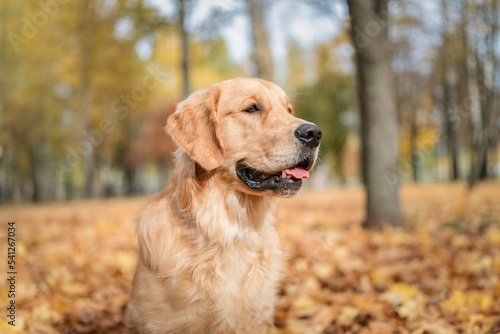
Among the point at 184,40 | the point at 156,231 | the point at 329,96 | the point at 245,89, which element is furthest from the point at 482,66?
the point at 156,231

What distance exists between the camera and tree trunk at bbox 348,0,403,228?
5.41 meters

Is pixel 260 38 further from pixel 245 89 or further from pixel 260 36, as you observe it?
pixel 245 89

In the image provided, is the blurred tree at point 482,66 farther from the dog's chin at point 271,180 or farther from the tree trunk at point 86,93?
the tree trunk at point 86,93

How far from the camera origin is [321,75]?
1733 centimetres

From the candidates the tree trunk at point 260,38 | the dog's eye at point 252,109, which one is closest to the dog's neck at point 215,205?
the dog's eye at point 252,109

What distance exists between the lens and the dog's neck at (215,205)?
248cm

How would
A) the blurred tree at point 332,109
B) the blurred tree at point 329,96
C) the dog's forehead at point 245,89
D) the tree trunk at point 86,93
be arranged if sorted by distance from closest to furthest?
1. the dog's forehead at point 245,89
2. the blurred tree at point 329,96
3. the tree trunk at point 86,93
4. the blurred tree at point 332,109

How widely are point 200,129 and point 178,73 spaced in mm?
21033

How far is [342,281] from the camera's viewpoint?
3797 mm

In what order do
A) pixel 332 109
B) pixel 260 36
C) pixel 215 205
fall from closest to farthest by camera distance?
pixel 215 205 → pixel 260 36 → pixel 332 109

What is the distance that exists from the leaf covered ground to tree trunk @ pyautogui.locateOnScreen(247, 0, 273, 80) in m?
6.61

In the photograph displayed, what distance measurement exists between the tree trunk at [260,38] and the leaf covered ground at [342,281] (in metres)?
6.61

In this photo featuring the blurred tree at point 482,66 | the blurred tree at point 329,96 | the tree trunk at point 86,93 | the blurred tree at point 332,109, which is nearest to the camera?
the blurred tree at point 482,66

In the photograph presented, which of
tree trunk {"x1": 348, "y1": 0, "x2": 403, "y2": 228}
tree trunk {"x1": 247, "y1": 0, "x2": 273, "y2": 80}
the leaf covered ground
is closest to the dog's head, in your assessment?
the leaf covered ground
